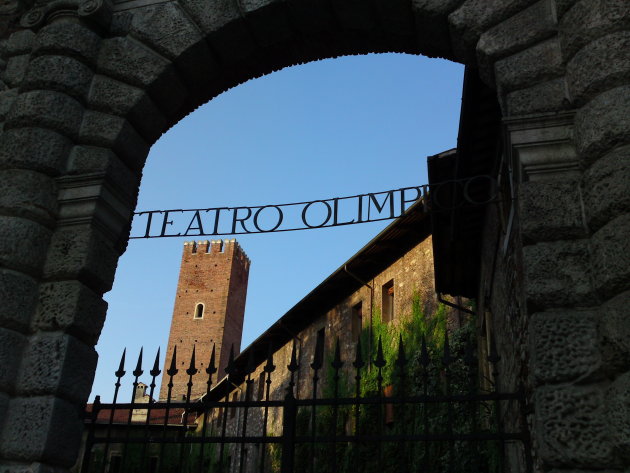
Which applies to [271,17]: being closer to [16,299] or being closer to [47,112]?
[47,112]

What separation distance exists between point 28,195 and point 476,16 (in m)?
2.94

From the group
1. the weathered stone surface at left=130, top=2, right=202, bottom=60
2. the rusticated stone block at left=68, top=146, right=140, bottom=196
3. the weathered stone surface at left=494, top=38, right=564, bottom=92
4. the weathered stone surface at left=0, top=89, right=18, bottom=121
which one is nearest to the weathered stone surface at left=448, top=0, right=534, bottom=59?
the weathered stone surface at left=494, top=38, right=564, bottom=92

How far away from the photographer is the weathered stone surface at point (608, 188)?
287 centimetres

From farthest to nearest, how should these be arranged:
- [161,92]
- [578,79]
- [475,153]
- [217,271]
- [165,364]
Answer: [217,271]
[165,364]
[475,153]
[161,92]
[578,79]

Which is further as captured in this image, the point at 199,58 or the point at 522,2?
the point at 199,58

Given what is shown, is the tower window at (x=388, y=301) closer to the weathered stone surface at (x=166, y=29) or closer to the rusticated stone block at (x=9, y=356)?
the weathered stone surface at (x=166, y=29)

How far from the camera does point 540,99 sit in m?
3.45

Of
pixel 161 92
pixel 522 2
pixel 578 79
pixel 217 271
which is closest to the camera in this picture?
pixel 578 79

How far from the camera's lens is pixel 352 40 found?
486cm

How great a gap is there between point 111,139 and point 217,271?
4016cm

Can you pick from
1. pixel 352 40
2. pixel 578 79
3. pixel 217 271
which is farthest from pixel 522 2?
pixel 217 271

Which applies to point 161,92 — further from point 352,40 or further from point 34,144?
point 352,40

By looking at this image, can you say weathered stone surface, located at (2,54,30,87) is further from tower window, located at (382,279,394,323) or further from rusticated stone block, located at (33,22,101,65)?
tower window, located at (382,279,394,323)

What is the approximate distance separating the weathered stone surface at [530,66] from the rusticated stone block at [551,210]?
661 mm
